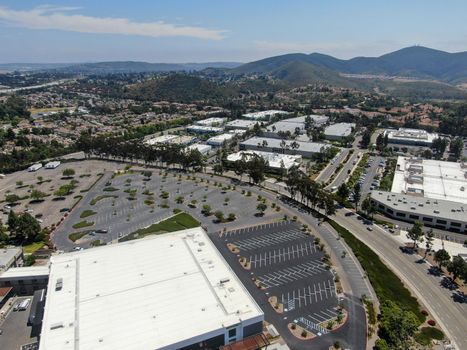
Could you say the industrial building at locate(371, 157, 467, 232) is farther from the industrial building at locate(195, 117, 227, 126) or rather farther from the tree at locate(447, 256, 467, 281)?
the industrial building at locate(195, 117, 227, 126)

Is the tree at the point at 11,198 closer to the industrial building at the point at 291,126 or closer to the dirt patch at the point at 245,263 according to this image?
the dirt patch at the point at 245,263

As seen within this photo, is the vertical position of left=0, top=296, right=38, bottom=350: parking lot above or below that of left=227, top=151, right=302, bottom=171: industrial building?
below

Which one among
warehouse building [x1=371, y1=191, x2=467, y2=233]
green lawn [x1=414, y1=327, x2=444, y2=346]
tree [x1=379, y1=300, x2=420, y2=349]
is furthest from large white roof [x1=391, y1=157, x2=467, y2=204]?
tree [x1=379, y1=300, x2=420, y2=349]

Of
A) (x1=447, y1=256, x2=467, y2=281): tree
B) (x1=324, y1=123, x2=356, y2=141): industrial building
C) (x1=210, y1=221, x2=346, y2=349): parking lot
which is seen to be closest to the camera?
(x1=210, y1=221, x2=346, y2=349): parking lot

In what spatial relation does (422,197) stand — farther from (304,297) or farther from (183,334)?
(183,334)

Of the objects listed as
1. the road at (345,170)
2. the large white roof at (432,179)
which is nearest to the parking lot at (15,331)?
the road at (345,170)

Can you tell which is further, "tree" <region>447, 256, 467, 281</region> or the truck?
the truck

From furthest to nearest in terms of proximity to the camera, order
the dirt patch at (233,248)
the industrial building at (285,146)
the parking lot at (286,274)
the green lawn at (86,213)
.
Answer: the industrial building at (285,146)
the green lawn at (86,213)
the dirt patch at (233,248)
the parking lot at (286,274)

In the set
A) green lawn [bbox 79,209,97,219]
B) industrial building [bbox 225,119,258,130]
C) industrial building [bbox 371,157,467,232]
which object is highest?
industrial building [bbox 225,119,258,130]
